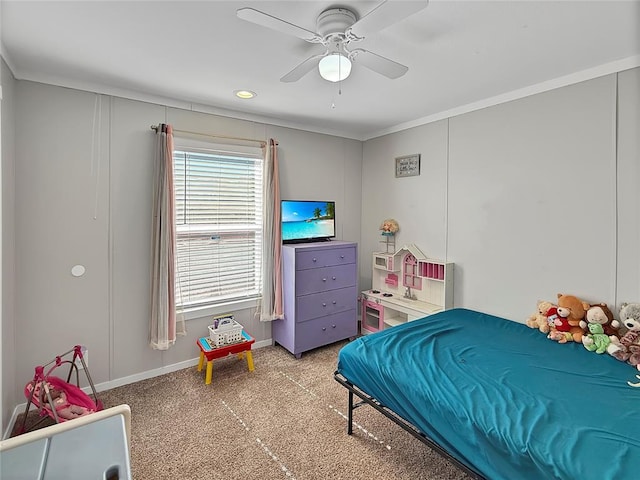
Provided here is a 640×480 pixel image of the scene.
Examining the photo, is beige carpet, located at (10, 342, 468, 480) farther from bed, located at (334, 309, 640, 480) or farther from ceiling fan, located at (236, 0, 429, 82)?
ceiling fan, located at (236, 0, 429, 82)

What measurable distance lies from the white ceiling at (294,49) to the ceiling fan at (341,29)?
0.06 meters

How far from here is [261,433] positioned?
219 centimetres

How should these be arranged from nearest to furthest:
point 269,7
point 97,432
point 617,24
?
point 97,432
point 269,7
point 617,24

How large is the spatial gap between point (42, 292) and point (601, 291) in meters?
4.07

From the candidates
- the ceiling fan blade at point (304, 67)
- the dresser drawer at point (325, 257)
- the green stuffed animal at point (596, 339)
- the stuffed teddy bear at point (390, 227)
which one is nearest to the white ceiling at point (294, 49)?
the ceiling fan blade at point (304, 67)

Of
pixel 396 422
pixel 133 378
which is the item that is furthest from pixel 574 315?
pixel 133 378

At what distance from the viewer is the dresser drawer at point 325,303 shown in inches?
132

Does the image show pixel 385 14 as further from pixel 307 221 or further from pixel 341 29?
pixel 307 221

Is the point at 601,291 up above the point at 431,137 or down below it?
below

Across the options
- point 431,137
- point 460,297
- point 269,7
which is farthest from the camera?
point 431,137

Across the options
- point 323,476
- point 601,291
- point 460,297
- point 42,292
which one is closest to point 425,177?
point 460,297

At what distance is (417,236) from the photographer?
3.64 meters

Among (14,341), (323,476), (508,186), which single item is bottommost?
(323,476)

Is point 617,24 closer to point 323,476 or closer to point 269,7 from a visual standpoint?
point 269,7
